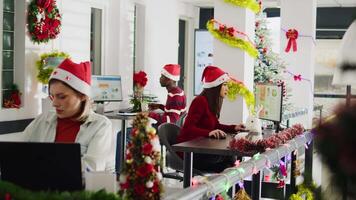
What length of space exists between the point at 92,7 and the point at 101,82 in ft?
4.18

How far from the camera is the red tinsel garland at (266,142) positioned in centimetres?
365

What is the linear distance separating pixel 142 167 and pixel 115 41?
26.0 feet

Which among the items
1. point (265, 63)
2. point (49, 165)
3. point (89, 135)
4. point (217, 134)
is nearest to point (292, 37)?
point (265, 63)

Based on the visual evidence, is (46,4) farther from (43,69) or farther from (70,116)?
(70,116)

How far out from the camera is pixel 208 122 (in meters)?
5.08

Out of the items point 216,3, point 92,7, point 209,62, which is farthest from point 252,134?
point 209,62

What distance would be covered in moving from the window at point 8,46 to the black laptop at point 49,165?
5138mm

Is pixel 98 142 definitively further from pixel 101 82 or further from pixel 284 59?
pixel 284 59

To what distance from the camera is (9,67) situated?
22.6 ft

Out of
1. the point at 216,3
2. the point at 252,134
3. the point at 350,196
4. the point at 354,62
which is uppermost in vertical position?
the point at 216,3

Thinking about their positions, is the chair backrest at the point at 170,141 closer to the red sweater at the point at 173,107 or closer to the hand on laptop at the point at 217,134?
the hand on laptop at the point at 217,134

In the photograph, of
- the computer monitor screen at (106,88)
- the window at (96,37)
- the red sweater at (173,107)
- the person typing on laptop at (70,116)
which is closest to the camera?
the person typing on laptop at (70,116)

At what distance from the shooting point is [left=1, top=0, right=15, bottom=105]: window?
6.78m

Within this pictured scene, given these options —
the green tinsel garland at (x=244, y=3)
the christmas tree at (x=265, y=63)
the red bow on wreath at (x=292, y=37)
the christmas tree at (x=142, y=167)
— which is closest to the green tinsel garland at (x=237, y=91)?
the green tinsel garland at (x=244, y=3)
